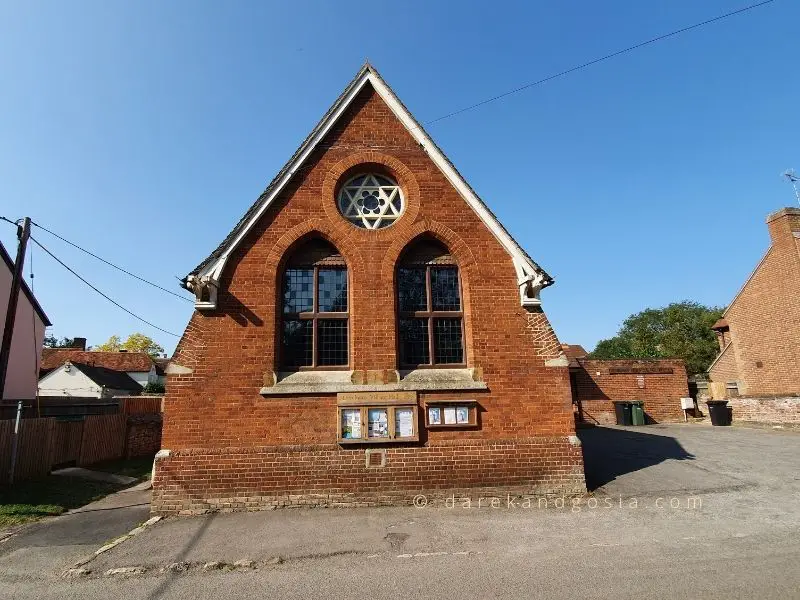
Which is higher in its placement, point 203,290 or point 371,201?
point 371,201

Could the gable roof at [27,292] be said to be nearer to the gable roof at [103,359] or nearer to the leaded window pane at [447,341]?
the leaded window pane at [447,341]

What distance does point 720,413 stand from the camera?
2045cm

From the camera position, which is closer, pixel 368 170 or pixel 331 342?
pixel 331 342

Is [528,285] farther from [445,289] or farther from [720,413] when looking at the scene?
[720,413]

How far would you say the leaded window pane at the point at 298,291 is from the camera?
951 cm

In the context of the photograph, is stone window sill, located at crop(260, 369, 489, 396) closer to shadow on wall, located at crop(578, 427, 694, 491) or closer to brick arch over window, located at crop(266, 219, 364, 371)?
brick arch over window, located at crop(266, 219, 364, 371)

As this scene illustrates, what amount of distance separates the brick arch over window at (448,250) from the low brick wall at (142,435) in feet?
42.8

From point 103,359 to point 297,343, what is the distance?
2070 inches

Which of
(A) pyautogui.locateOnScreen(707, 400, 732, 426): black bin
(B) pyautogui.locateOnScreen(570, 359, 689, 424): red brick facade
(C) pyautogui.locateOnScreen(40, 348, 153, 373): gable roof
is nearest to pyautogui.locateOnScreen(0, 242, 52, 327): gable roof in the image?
(C) pyautogui.locateOnScreen(40, 348, 153, 373): gable roof

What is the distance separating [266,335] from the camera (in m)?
8.90

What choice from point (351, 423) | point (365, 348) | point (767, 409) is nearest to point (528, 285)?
point (365, 348)

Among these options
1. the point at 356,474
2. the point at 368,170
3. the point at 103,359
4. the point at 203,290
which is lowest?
the point at 356,474

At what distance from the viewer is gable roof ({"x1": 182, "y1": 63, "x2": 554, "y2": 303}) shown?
357 inches

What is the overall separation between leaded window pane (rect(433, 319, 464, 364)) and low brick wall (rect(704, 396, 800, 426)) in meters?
17.5
